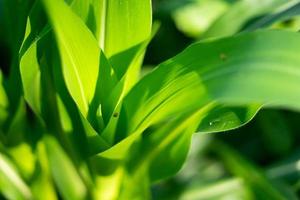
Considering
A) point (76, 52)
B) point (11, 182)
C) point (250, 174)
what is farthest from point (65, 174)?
point (250, 174)

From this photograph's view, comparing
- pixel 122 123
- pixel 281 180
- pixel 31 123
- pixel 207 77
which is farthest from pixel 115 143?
pixel 281 180

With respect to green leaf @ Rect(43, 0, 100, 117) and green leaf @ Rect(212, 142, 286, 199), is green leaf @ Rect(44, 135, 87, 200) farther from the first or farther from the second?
green leaf @ Rect(212, 142, 286, 199)

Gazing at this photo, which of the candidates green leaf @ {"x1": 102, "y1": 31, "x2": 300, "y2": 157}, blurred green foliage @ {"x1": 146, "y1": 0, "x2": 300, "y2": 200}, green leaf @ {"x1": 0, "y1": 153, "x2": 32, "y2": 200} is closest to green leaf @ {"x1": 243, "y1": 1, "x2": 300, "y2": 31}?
blurred green foliage @ {"x1": 146, "y1": 0, "x2": 300, "y2": 200}

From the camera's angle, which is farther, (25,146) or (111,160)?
(25,146)

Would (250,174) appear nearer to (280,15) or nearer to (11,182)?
(280,15)

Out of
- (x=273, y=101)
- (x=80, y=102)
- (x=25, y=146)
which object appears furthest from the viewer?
(x=25, y=146)

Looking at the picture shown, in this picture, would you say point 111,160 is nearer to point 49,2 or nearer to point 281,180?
point 49,2

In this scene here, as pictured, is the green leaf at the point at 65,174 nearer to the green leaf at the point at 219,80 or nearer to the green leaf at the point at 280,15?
the green leaf at the point at 219,80
